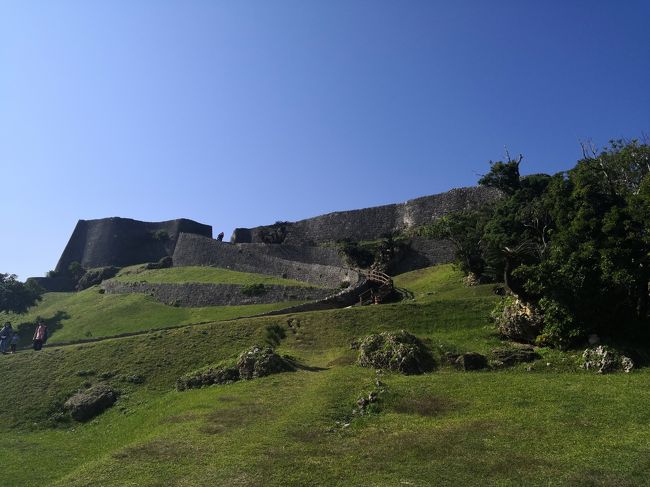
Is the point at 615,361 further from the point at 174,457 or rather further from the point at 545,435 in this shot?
the point at 174,457

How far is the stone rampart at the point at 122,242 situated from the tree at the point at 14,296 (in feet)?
87.6

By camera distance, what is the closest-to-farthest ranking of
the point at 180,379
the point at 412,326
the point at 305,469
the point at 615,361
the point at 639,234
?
the point at 305,469 → the point at 615,361 → the point at 639,234 → the point at 180,379 → the point at 412,326

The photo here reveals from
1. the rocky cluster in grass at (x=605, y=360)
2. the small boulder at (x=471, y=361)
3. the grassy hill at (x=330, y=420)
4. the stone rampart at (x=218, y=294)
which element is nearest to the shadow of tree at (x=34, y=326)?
the stone rampart at (x=218, y=294)

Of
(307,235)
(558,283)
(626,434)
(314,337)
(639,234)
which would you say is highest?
(307,235)

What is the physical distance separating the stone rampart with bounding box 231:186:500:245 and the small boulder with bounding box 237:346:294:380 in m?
42.3

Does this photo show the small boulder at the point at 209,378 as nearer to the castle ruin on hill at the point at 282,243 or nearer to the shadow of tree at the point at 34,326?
the castle ruin on hill at the point at 282,243

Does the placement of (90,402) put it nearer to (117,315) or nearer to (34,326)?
(117,315)

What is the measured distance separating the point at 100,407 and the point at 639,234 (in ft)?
71.7

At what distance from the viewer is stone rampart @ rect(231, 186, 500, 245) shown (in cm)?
6069

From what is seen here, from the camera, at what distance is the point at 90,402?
2164cm

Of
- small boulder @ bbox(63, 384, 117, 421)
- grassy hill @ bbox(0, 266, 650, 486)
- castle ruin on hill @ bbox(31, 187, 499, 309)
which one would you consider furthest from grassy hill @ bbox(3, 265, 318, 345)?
small boulder @ bbox(63, 384, 117, 421)

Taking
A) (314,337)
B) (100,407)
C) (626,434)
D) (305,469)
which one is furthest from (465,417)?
(100,407)

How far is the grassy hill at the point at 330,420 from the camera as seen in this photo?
35.9 feet

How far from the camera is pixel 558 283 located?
20.5 metres
